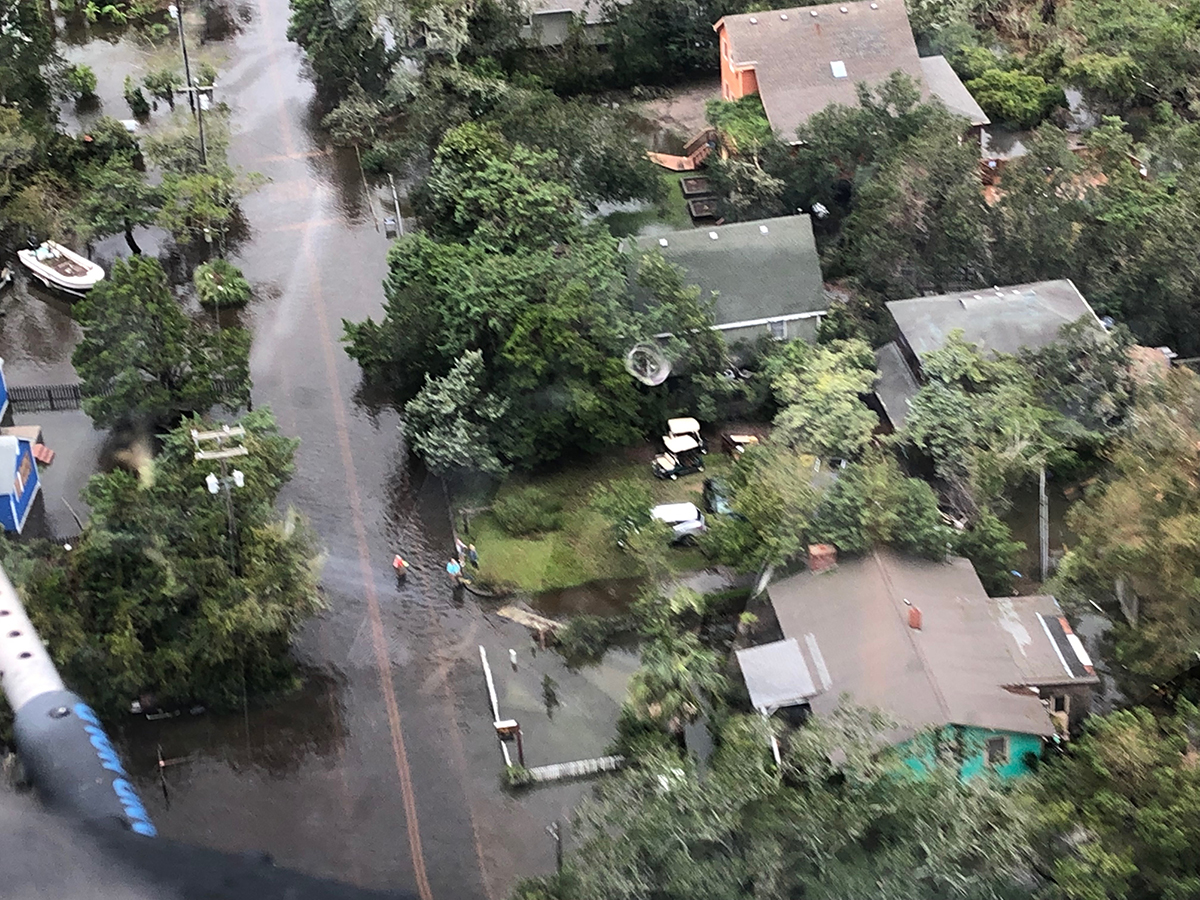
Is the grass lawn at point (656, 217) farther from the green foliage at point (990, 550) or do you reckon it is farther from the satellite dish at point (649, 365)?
the green foliage at point (990, 550)

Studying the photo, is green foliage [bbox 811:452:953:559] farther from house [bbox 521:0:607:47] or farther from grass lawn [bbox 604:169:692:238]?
house [bbox 521:0:607:47]

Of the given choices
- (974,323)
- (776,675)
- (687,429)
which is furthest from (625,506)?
(974,323)

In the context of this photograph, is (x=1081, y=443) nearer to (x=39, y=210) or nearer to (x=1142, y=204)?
(x=1142, y=204)

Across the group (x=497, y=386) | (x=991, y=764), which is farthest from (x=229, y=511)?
(x=991, y=764)

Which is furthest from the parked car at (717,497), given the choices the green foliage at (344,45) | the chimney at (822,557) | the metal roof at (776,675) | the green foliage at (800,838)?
the green foliage at (344,45)

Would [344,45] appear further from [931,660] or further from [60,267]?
[931,660]
